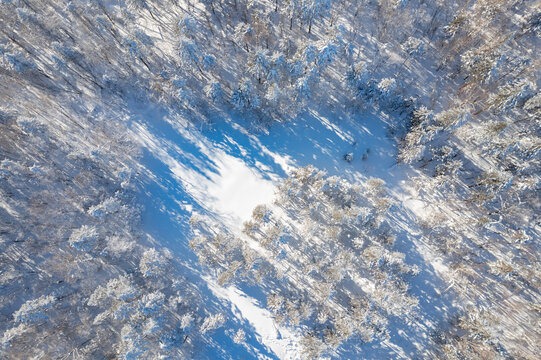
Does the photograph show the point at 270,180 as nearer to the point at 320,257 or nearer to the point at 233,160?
the point at 233,160

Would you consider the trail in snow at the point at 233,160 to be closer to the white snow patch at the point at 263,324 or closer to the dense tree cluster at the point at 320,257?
the dense tree cluster at the point at 320,257

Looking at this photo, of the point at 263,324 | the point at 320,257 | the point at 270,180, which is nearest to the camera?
the point at 263,324

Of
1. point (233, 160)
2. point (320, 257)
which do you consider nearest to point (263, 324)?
point (320, 257)

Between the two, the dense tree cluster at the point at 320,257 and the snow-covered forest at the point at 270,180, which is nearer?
the dense tree cluster at the point at 320,257

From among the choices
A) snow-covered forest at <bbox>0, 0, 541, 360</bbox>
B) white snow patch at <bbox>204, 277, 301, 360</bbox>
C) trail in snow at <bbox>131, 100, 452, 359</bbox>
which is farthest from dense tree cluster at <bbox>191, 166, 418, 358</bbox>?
trail in snow at <bbox>131, 100, 452, 359</bbox>

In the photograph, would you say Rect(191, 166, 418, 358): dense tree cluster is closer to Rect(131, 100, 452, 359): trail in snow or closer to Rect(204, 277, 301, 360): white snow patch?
Rect(204, 277, 301, 360): white snow patch

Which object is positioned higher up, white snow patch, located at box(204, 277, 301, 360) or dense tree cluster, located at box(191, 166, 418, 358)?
dense tree cluster, located at box(191, 166, 418, 358)

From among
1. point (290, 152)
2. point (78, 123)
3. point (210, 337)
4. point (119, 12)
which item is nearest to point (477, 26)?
point (290, 152)

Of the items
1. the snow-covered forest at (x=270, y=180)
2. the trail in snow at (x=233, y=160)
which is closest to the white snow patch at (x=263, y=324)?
the snow-covered forest at (x=270, y=180)
